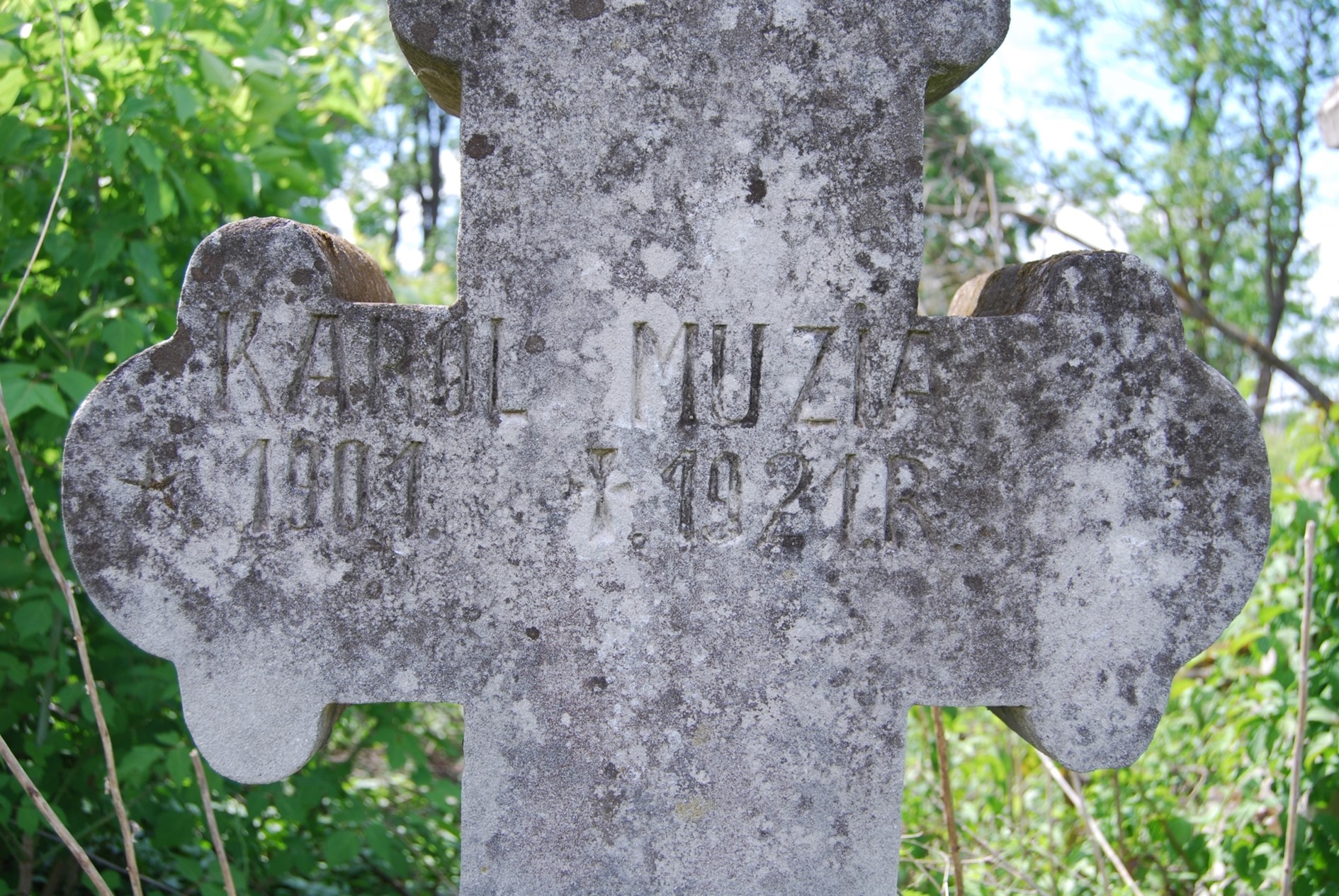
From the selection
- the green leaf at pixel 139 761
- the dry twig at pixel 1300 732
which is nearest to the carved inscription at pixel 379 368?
the green leaf at pixel 139 761

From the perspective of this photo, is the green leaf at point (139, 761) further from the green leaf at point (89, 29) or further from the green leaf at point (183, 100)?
the green leaf at point (89, 29)

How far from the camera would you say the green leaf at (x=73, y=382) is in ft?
7.15

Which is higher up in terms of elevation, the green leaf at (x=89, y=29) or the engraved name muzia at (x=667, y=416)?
the green leaf at (x=89, y=29)

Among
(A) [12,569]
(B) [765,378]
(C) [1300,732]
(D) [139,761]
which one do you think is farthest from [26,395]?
(C) [1300,732]

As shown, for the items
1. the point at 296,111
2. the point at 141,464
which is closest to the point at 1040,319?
the point at 141,464

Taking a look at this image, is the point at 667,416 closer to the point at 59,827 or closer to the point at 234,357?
the point at 234,357

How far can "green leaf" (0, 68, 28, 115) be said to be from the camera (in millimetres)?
2199

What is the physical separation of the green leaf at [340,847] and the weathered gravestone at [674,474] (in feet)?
3.00

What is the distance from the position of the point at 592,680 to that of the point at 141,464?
81cm

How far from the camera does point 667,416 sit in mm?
1624

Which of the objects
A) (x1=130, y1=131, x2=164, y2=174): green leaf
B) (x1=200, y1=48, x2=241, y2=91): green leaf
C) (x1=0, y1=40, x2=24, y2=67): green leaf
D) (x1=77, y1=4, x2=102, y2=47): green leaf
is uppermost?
(x1=77, y1=4, x2=102, y2=47): green leaf

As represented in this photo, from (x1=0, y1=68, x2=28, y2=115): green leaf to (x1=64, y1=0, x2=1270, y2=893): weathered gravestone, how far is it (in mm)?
1080

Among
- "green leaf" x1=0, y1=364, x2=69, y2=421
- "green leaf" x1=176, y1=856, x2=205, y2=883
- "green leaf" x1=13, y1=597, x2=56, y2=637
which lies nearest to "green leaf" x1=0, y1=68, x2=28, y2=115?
"green leaf" x1=0, y1=364, x2=69, y2=421

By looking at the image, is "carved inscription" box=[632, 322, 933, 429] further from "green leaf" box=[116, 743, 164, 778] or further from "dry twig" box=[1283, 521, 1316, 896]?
"green leaf" box=[116, 743, 164, 778]
